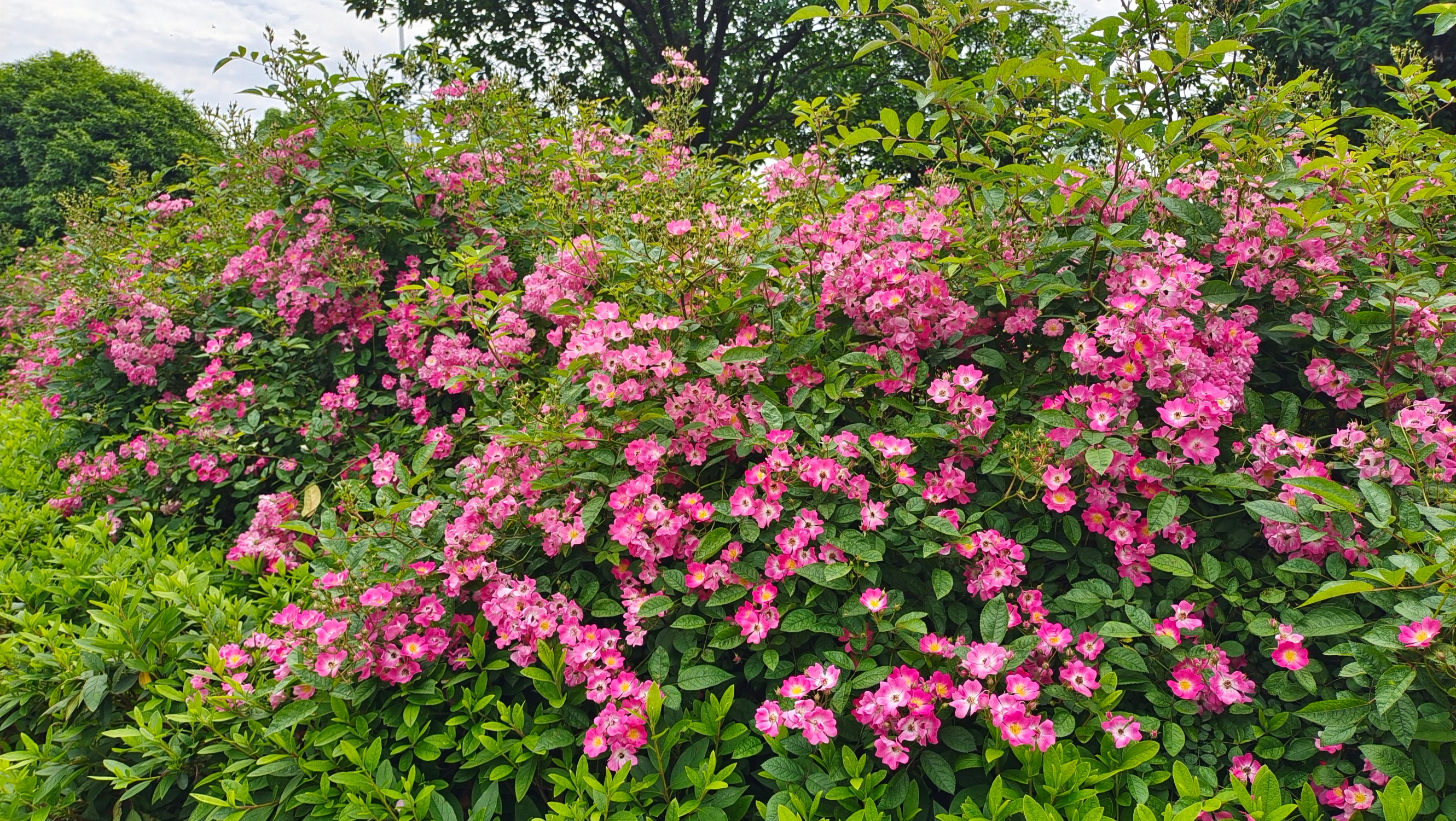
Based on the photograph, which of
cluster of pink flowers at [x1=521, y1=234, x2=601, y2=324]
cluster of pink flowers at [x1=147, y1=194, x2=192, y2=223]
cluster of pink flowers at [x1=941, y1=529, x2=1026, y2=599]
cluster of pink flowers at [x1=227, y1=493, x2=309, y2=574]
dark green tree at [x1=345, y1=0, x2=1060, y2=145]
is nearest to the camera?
cluster of pink flowers at [x1=941, y1=529, x2=1026, y2=599]

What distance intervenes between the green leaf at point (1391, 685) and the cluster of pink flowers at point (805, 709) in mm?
892

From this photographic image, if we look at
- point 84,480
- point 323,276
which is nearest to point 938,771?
point 323,276

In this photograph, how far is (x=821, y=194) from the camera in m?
2.31

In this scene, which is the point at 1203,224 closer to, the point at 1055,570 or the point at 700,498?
the point at 1055,570

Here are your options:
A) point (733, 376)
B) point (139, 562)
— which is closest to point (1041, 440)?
point (733, 376)

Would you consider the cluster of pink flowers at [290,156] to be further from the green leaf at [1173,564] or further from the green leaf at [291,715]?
the green leaf at [1173,564]

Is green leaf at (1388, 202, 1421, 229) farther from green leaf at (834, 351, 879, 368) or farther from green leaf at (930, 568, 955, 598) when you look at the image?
green leaf at (930, 568, 955, 598)

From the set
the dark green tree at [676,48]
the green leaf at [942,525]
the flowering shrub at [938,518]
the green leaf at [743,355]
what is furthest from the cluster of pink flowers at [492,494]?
the dark green tree at [676,48]

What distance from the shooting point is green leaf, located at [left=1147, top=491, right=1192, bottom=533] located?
1585 millimetres

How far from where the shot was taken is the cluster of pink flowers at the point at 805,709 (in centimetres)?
148

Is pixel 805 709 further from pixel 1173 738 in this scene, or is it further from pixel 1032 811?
pixel 1173 738

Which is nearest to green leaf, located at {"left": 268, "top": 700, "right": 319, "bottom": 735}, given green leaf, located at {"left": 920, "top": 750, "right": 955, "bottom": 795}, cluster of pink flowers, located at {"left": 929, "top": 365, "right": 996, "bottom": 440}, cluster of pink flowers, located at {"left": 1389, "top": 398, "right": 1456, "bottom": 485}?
green leaf, located at {"left": 920, "top": 750, "right": 955, "bottom": 795}

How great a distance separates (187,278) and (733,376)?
130 inches

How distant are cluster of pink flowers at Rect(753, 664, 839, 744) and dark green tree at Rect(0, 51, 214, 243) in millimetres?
16492
